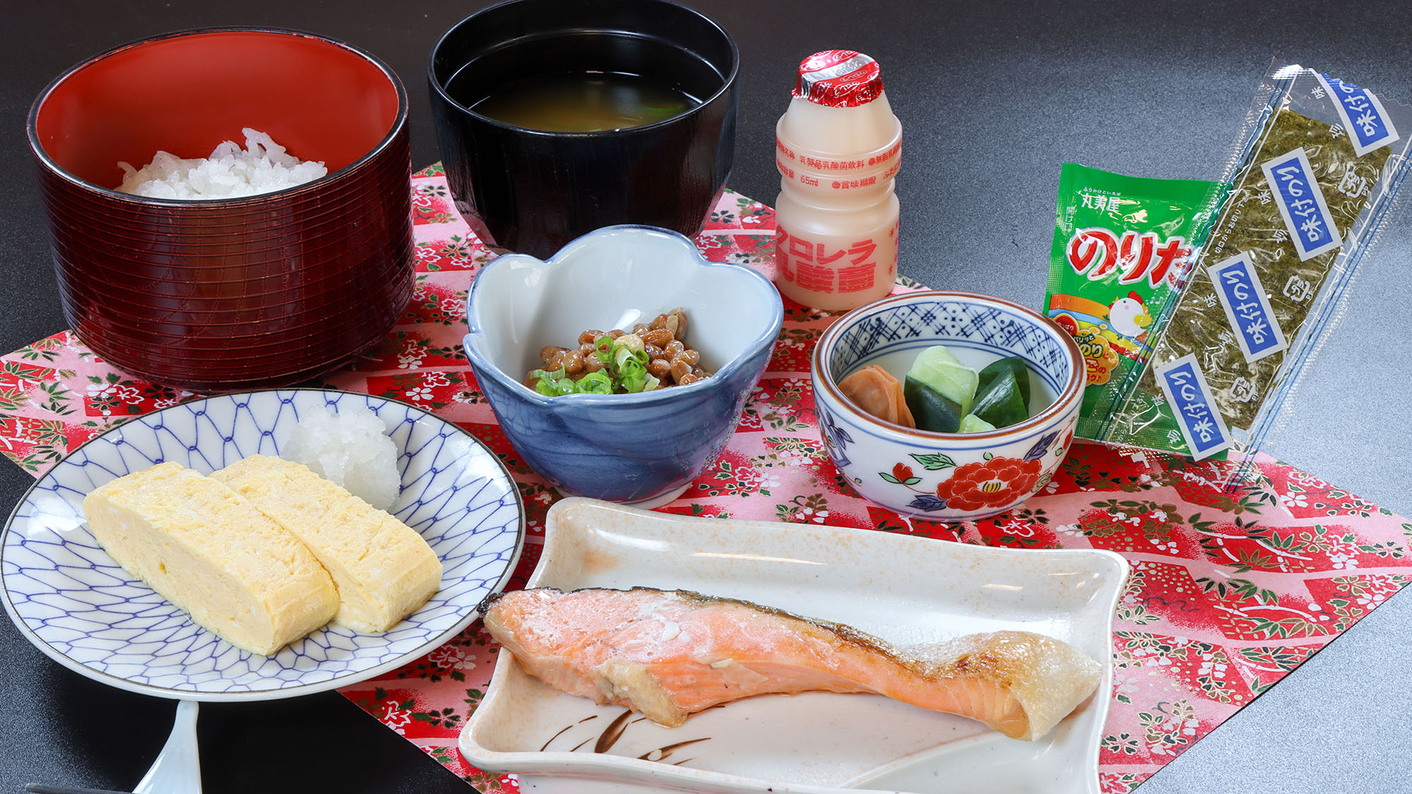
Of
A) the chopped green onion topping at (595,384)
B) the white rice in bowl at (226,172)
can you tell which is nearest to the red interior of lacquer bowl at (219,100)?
the white rice in bowl at (226,172)

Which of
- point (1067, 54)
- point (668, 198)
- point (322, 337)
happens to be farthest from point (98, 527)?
point (1067, 54)

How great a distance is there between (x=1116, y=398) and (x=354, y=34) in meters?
1.44

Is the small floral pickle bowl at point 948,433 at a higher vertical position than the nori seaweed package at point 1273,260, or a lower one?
lower

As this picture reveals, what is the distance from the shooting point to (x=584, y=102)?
50.8 inches

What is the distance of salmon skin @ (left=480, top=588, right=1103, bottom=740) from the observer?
808mm

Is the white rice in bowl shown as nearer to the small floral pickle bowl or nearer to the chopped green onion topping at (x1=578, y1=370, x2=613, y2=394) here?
the chopped green onion topping at (x1=578, y1=370, x2=613, y2=394)

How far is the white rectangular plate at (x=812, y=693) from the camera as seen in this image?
0.79 meters

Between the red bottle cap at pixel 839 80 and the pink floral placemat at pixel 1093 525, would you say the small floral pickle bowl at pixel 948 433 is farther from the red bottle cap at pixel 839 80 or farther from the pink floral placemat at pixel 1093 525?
the red bottle cap at pixel 839 80

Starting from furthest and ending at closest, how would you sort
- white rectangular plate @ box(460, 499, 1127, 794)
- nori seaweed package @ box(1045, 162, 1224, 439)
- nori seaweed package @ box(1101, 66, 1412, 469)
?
nori seaweed package @ box(1045, 162, 1224, 439)
nori seaweed package @ box(1101, 66, 1412, 469)
white rectangular plate @ box(460, 499, 1127, 794)

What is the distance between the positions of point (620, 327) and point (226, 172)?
418mm

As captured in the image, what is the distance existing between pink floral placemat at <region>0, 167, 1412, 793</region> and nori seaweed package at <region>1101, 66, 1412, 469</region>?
7cm

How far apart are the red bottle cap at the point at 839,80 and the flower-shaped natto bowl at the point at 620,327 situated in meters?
0.19

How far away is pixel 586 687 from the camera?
0.84 metres

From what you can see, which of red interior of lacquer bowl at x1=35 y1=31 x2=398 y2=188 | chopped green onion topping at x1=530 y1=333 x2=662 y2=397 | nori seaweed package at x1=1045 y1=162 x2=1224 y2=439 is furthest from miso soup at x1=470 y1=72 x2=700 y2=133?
nori seaweed package at x1=1045 y1=162 x2=1224 y2=439
